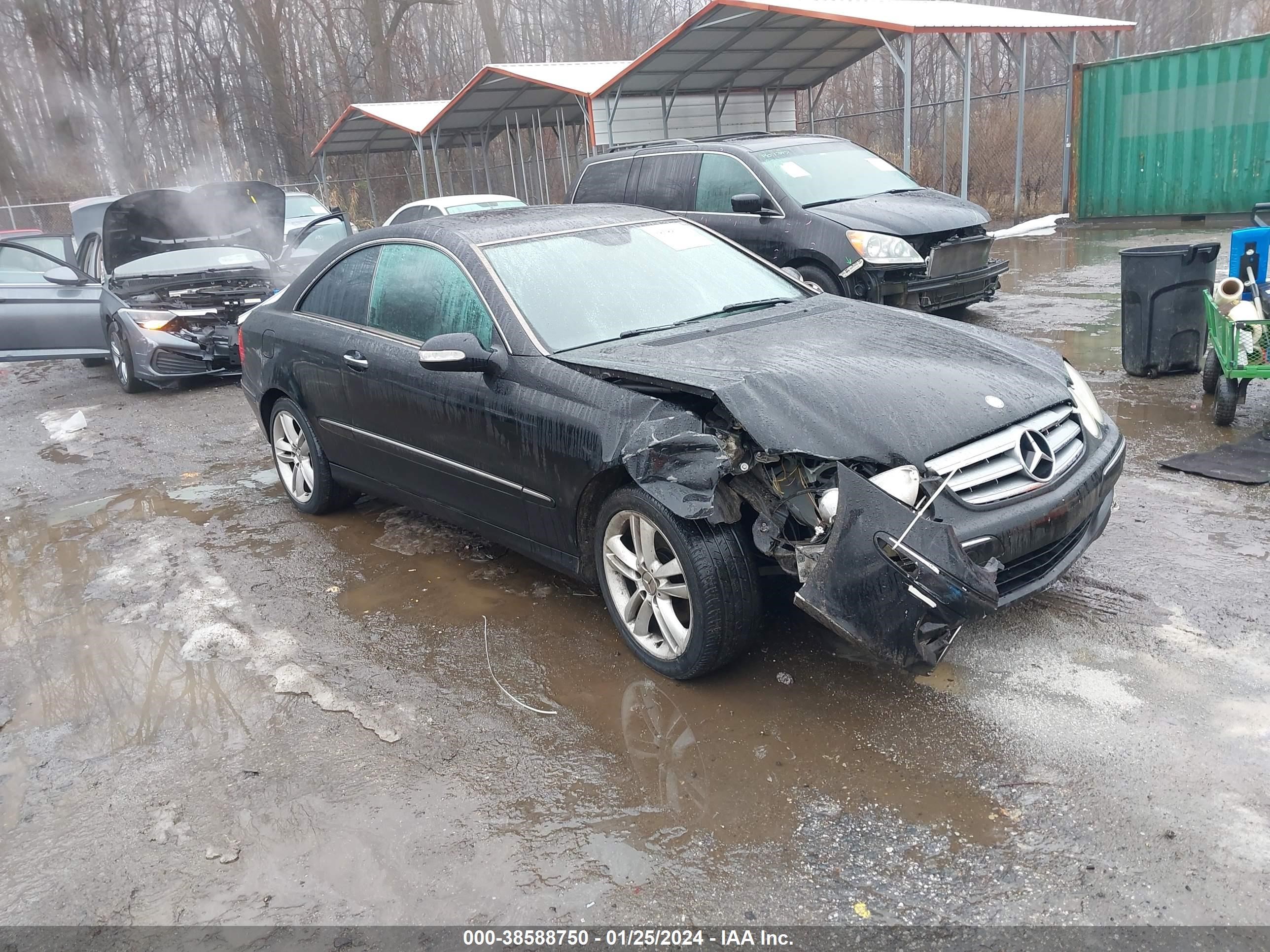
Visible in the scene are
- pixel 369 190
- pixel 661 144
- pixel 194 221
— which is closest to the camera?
pixel 661 144

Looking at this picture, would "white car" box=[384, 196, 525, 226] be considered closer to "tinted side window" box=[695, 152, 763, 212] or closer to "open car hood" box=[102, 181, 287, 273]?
"open car hood" box=[102, 181, 287, 273]

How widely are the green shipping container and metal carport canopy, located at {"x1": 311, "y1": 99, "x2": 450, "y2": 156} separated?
42.7ft

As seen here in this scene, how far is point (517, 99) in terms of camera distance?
20344 mm

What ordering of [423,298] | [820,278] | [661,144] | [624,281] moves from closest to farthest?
[624,281]
[423,298]
[820,278]
[661,144]

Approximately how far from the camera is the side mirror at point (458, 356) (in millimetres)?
3775

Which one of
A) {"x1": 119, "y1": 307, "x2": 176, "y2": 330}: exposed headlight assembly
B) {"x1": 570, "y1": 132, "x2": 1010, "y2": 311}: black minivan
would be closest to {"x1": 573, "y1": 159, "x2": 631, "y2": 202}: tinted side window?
{"x1": 570, "y1": 132, "x2": 1010, "y2": 311}: black minivan

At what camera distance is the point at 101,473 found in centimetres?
704

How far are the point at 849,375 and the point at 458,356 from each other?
5.03ft

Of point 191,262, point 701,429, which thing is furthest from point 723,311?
point 191,262

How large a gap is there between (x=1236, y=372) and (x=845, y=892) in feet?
14.0

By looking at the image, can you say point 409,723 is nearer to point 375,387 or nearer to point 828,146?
point 375,387

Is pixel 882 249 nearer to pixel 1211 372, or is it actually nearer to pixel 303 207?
pixel 1211 372

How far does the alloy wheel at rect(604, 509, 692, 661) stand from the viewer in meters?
3.37

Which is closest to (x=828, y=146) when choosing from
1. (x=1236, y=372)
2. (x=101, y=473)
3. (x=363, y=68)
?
(x=1236, y=372)
